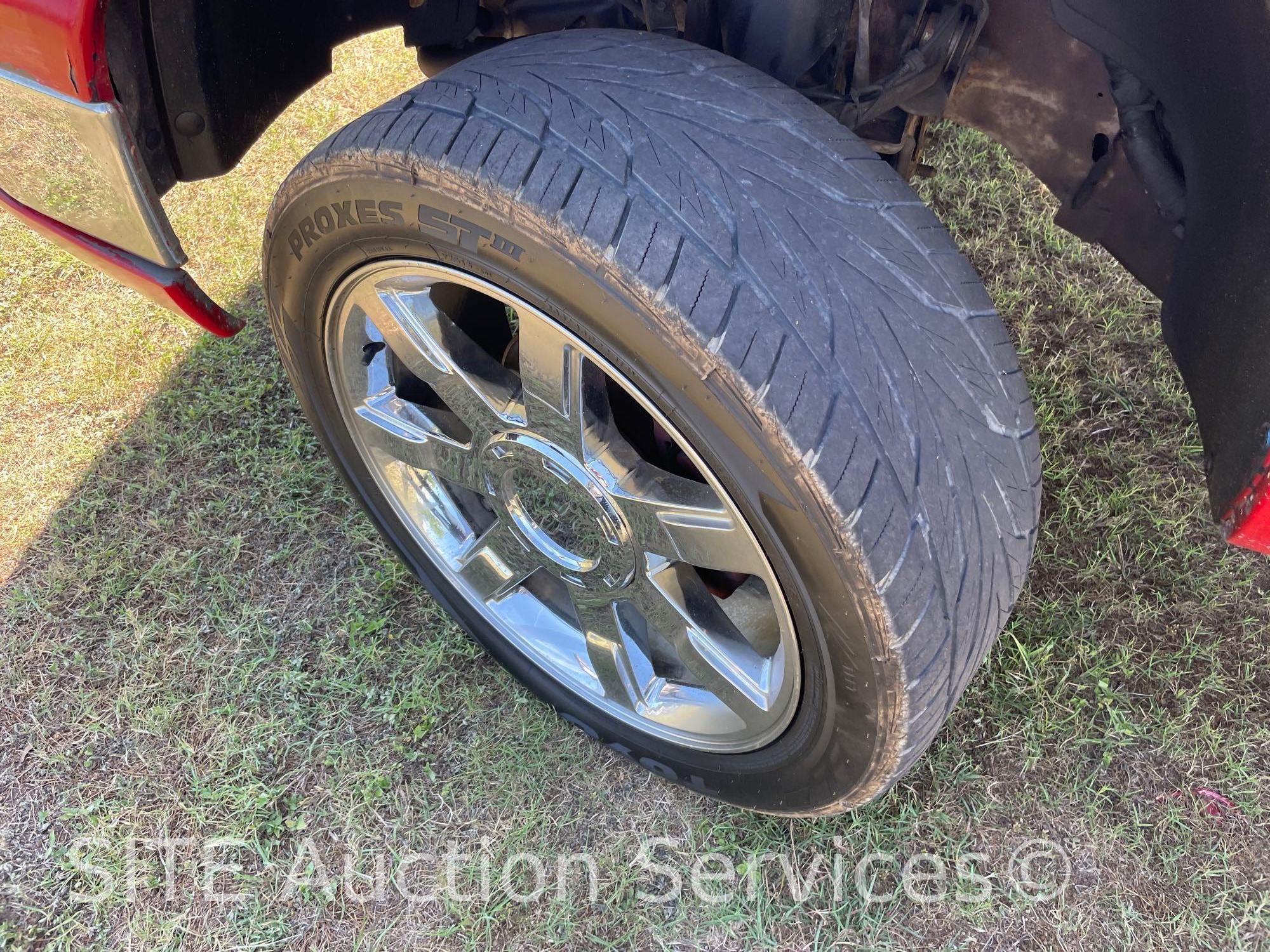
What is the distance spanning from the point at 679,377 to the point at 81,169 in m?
1.11

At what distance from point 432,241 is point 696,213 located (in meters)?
0.43

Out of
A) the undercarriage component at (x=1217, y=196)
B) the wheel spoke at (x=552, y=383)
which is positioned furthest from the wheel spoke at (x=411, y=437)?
the undercarriage component at (x=1217, y=196)

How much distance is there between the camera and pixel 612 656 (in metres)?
1.86

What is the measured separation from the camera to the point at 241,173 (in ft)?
10.8

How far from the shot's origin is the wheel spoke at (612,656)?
183cm

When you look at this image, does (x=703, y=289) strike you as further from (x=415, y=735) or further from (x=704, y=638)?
(x=415, y=735)

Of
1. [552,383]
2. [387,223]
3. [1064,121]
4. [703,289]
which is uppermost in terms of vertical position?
[1064,121]

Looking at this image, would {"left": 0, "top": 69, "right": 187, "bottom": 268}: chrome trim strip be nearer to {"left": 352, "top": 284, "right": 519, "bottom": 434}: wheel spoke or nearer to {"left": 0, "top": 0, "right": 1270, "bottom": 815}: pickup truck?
{"left": 0, "top": 0, "right": 1270, "bottom": 815}: pickup truck

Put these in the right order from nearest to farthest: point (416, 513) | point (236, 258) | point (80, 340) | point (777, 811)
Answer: point (777, 811) → point (416, 513) → point (80, 340) → point (236, 258)

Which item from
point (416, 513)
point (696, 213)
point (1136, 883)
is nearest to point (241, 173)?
point (416, 513)

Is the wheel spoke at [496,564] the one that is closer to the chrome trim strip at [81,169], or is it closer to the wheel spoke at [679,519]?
the wheel spoke at [679,519]

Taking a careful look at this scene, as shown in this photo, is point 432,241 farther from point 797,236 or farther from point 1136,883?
point 1136,883

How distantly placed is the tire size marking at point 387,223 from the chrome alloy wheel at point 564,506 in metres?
0.08

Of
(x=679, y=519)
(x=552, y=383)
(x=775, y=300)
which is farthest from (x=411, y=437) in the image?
(x=775, y=300)
